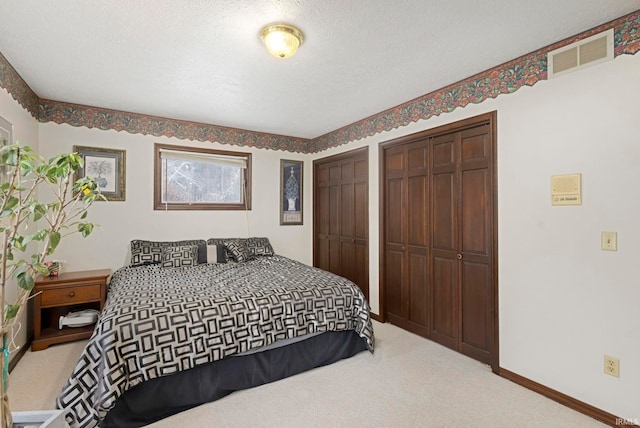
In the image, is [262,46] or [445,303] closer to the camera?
[262,46]

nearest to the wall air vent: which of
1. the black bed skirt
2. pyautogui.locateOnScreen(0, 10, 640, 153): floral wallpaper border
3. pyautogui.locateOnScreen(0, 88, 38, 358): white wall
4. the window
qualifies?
pyautogui.locateOnScreen(0, 10, 640, 153): floral wallpaper border

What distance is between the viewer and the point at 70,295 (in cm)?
304

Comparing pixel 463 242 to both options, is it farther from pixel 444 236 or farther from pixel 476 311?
pixel 476 311

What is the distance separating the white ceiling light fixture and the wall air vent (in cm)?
176

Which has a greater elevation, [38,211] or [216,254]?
[38,211]

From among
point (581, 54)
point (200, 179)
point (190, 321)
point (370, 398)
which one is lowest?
point (370, 398)

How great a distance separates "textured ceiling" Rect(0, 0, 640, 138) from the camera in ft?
6.07

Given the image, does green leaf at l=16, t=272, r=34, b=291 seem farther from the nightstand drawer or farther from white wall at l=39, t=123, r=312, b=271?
white wall at l=39, t=123, r=312, b=271

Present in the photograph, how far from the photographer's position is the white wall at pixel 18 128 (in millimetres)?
2465

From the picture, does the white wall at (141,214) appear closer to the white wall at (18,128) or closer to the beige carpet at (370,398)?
the white wall at (18,128)

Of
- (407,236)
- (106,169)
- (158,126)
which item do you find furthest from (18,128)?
(407,236)

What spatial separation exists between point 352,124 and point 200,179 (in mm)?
2127

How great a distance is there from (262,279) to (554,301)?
7.46ft

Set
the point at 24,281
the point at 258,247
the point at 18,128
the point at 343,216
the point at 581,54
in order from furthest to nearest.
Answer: the point at 343,216, the point at 258,247, the point at 18,128, the point at 581,54, the point at 24,281
